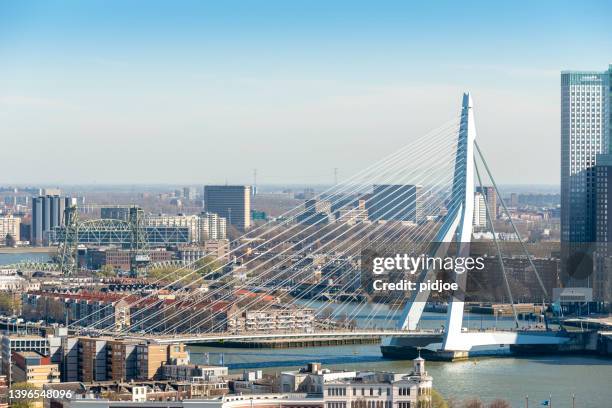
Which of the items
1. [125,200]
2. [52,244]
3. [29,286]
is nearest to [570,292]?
[29,286]

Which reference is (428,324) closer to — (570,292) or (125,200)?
(570,292)

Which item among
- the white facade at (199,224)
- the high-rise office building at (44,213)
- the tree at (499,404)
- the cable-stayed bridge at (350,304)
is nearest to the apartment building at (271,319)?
the cable-stayed bridge at (350,304)

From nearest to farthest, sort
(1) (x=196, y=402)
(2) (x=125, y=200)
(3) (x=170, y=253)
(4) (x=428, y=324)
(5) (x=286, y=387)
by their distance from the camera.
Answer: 1. (1) (x=196, y=402)
2. (5) (x=286, y=387)
3. (4) (x=428, y=324)
4. (3) (x=170, y=253)
5. (2) (x=125, y=200)

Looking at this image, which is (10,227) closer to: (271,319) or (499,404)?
(271,319)

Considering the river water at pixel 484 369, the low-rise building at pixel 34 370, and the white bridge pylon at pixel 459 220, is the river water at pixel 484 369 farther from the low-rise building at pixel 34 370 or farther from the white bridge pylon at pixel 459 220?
the low-rise building at pixel 34 370

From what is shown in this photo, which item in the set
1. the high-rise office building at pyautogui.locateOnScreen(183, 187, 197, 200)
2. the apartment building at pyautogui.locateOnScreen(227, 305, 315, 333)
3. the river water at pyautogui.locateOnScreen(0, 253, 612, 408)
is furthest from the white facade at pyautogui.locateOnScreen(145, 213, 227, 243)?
the high-rise office building at pyautogui.locateOnScreen(183, 187, 197, 200)

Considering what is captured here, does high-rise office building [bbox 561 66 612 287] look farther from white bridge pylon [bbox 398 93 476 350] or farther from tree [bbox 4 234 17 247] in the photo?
tree [bbox 4 234 17 247]

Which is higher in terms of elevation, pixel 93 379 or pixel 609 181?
pixel 609 181
